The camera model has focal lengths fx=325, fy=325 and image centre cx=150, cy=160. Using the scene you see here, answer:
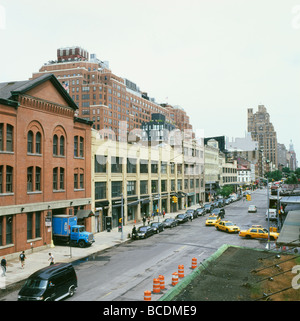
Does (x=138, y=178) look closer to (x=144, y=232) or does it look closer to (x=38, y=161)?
(x=144, y=232)

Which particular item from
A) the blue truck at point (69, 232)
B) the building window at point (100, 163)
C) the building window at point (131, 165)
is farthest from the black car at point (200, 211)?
the blue truck at point (69, 232)

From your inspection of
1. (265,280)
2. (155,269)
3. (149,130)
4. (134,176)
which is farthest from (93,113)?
(265,280)

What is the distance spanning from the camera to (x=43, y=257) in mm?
30438

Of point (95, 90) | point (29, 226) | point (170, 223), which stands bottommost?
point (170, 223)

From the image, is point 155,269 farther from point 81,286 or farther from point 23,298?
point 23,298

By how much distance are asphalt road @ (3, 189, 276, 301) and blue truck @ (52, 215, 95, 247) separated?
319cm

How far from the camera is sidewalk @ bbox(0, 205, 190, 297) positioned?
23141mm

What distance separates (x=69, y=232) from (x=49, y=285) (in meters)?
18.0

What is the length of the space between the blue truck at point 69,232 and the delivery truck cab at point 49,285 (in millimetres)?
15719

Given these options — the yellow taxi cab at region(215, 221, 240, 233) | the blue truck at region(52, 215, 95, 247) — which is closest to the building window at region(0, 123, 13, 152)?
the blue truck at region(52, 215, 95, 247)

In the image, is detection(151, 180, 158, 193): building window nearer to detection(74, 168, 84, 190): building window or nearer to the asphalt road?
the asphalt road

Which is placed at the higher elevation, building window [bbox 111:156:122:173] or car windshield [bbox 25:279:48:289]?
building window [bbox 111:156:122:173]

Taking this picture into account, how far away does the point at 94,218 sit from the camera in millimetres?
44000

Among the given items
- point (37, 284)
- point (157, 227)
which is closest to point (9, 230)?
point (37, 284)
